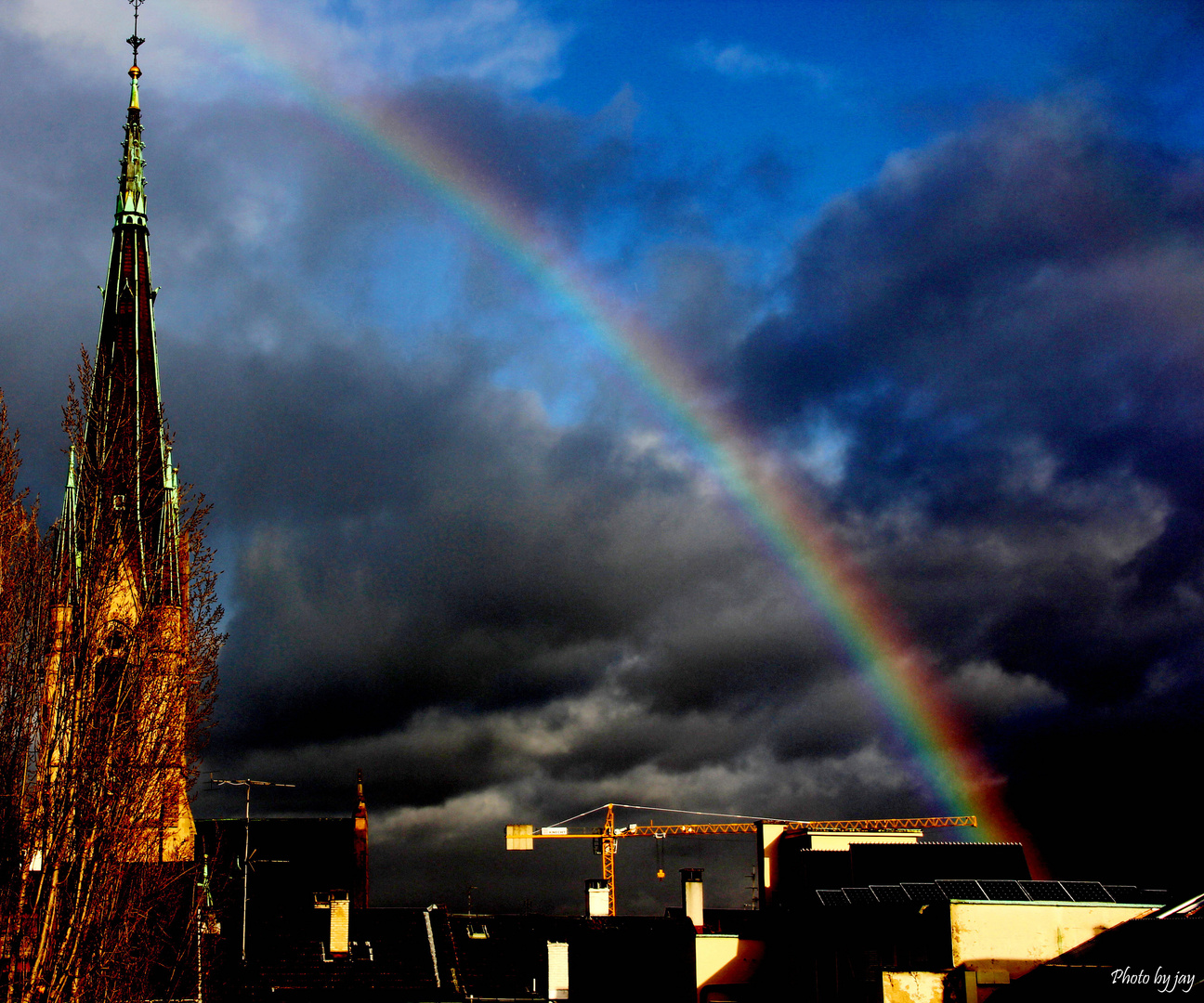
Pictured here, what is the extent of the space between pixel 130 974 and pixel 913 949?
21.9 metres

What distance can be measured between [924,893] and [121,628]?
83.6 ft

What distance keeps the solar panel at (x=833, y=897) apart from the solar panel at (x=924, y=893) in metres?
2.00

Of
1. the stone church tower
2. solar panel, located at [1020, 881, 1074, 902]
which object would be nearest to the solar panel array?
solar panel, located at [1020, 881, 1074, 902]

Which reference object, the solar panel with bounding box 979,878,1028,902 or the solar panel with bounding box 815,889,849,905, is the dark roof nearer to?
the solar panel with bounding box 979,878,1028,902

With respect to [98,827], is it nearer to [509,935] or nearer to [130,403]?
[130,403]

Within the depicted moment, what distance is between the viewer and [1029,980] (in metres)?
34.8

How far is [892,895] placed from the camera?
42594mm

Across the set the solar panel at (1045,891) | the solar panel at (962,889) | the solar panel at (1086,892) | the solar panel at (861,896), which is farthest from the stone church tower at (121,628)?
the solar panel at (1086,892)

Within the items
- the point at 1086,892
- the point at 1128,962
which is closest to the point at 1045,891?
the point at 1086,892

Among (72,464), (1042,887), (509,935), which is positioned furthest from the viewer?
(509,935)

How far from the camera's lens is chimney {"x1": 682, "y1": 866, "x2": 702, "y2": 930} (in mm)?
56906

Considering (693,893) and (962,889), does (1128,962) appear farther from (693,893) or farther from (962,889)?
(693,893)

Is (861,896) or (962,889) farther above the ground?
(962,889)

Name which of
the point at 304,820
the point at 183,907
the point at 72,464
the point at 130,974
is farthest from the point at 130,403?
the point at 304,820
